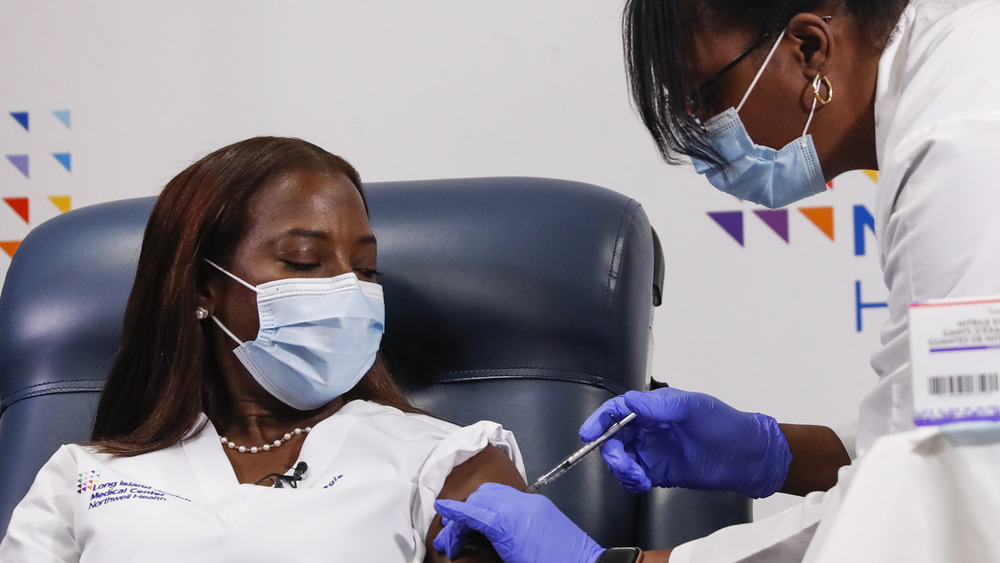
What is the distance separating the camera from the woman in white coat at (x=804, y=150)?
2.92ft

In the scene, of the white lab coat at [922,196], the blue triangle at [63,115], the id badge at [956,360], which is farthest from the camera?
the blue triangle at [63,115]

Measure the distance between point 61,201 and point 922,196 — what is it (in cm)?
207

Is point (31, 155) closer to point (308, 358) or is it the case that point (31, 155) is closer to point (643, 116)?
point (308, 358)

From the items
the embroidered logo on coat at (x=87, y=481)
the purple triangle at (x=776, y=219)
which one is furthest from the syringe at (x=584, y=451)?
the purple triangle at (x=776, y=219)

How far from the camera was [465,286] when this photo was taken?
1575 millimetres

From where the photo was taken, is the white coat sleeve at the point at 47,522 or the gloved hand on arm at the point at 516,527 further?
the white coat sleeve at the point at 47,522

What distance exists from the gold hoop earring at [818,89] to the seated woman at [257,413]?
610mm

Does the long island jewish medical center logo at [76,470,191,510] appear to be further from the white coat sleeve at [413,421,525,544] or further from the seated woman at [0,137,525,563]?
the white coat sleeve at [413,421,525,544]

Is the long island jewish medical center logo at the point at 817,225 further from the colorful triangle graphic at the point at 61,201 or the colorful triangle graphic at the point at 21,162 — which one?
the colorful triangle graphic at the point at 21,162

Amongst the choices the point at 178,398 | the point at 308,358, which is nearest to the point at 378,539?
the point at 308,358

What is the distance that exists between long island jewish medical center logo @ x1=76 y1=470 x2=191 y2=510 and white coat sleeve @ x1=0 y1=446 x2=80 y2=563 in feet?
0.18

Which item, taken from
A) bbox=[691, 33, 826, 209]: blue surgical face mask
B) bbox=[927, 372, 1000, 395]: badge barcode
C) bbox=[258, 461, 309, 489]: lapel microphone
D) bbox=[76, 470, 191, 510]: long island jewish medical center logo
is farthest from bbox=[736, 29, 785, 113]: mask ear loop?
bbox=[76, 470, 191, 510]: long island jewish medical center logo

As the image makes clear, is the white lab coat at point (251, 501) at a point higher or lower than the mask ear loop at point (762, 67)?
lower

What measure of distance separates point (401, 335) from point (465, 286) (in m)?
0.14
